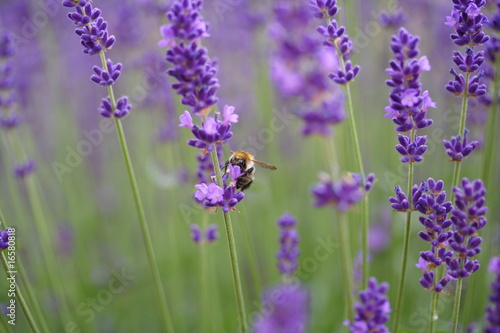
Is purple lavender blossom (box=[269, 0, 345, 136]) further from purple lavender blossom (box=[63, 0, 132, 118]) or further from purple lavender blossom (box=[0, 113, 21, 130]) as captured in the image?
purple lavender blossom (box=[0, 113, 21, 130])

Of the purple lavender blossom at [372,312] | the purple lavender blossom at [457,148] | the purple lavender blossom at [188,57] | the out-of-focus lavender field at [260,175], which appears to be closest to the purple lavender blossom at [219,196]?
the out-of-focus lavender field at [260,175]

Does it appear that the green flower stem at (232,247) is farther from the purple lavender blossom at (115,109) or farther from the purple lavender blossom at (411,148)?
the purple lavender blossom at (411,148)

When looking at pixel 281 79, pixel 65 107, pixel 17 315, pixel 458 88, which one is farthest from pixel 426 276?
pixel 65 107

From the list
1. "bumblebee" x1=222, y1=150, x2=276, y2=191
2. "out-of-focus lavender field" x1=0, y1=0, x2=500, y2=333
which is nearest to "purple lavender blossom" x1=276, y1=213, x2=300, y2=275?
"out-of-focus lavender field" x1=0, y1=0, x2=500, y2=333

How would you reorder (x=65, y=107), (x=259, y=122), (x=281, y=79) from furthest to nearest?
1. (x=259, y=122)
2. (x=65, y=107)
3. (x=281, y=79)

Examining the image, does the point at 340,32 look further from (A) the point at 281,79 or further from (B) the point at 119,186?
(B) the point at 119,186

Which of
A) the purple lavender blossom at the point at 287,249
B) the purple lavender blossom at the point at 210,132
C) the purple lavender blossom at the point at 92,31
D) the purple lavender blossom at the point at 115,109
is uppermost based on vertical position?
the purple lavender blossom at the point at 92,31

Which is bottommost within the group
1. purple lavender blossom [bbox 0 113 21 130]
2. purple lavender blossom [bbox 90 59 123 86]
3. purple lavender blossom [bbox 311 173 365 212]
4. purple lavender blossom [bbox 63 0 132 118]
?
purple lavender blossom [bbox 311 173 365 212]
